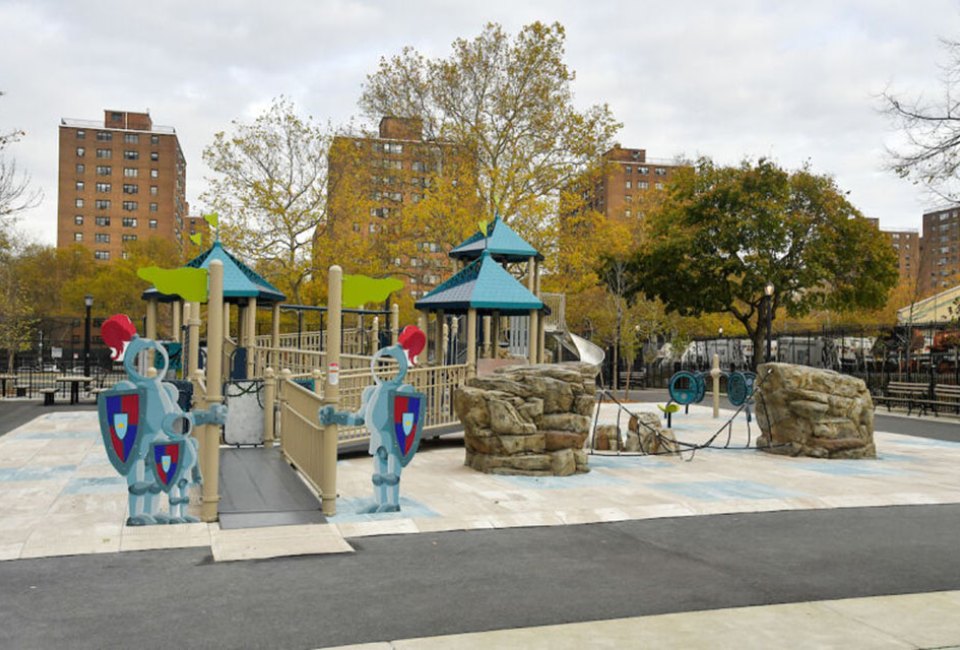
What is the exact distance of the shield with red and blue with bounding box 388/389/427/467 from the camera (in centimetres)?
877

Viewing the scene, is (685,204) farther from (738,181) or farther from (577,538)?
(577,538)

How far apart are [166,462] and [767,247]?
30.2 metres

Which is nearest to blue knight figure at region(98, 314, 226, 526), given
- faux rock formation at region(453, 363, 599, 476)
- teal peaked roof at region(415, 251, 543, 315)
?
faux rock formation at region(453, 363, 599, 476)

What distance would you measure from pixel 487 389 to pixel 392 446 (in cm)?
293

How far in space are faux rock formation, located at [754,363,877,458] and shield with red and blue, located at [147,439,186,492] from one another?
34.2 ft

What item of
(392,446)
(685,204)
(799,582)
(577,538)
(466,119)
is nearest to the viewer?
(799,582)

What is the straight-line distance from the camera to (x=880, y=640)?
5023mm

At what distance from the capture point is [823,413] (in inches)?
556

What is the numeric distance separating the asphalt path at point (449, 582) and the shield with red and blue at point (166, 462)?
1004 mm

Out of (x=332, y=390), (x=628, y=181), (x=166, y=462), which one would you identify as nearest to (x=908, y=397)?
(x=332, y=390)

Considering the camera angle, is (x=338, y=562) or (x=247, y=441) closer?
(x=338, y=562)

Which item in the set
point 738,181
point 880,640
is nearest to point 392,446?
point 880,640

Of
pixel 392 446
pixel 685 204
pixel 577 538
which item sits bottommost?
pixel 577 538

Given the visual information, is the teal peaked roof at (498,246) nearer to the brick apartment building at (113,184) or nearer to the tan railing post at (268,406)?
the tan railing post at (268,406)
